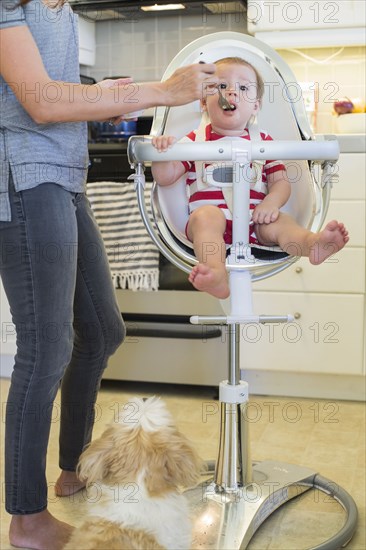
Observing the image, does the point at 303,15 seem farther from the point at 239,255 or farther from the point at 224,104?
the point at 239,255

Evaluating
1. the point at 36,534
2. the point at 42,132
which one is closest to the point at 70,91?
the point at 42,132

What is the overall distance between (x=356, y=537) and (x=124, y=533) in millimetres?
732

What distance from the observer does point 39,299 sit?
5.31 feet

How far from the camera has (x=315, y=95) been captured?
2.95 metres

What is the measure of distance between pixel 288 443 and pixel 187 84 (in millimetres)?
1240

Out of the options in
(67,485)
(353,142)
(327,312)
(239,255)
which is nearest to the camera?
(239,255)

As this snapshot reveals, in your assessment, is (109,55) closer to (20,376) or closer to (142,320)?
(142,320)

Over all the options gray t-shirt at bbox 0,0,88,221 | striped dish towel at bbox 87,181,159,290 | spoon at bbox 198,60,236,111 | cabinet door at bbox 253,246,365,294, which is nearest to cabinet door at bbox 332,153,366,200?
cabinet door at bbox 253,246,365,294

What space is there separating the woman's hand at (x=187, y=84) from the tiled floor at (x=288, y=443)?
3.20 ft

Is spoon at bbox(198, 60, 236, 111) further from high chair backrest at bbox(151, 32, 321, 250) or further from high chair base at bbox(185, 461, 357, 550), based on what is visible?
high chair base at bbox(185, 461, 357, 550)

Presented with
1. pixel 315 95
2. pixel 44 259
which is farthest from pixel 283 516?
pixel 315 95

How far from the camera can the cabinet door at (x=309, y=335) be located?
2.66 m

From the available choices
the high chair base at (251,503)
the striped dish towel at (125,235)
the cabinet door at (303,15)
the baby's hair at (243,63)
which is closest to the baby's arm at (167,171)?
the baby's hair at (243,63)

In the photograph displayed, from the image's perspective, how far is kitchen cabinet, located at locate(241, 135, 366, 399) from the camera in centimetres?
260
